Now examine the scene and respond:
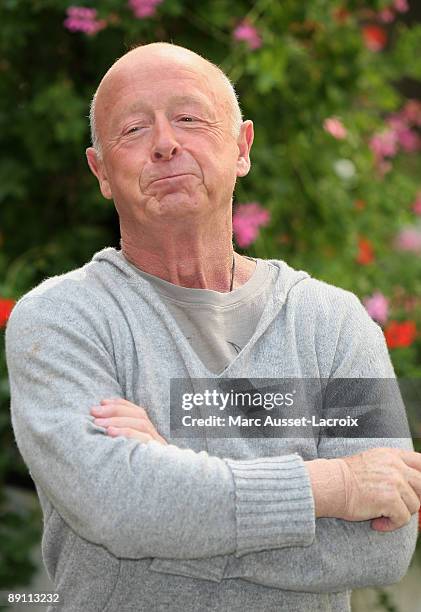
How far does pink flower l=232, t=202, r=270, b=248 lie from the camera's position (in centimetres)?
292

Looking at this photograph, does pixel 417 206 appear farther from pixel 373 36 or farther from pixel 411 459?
pixel 411 459

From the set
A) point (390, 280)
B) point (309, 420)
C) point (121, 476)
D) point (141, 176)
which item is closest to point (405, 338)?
point (390, 280)

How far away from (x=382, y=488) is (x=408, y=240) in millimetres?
3548

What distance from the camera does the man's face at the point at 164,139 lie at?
1563 mm

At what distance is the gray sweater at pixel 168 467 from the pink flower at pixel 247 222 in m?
1.20

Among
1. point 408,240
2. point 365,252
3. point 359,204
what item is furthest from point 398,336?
point 408,240

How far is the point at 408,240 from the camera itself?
16.0ft

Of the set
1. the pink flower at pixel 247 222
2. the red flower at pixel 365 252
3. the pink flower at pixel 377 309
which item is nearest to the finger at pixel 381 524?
the pink flower at pixel 377 309

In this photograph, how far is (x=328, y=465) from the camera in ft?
4.75


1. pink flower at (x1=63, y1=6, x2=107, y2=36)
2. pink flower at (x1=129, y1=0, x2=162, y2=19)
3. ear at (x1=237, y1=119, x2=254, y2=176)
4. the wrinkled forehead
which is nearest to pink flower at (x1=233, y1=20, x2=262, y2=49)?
pink flower at (x1=129, y1=0, x2=162, y2=19)

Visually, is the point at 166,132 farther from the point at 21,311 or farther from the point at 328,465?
the point at 328,465

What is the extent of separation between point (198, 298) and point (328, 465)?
392 mm

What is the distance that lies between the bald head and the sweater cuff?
0.64 m

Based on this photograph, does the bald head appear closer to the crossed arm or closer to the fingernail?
the crossed arm
